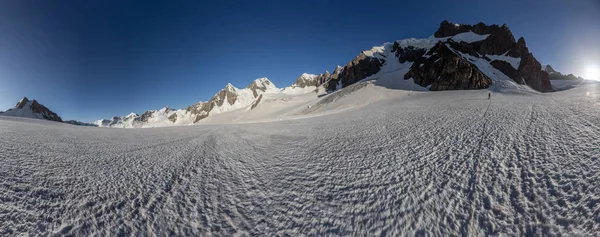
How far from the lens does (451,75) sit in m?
40.0

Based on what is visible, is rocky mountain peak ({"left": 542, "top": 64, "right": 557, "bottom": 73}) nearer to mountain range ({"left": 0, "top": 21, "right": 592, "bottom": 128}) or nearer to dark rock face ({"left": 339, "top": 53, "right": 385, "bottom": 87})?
mountain range ({"left": 0, "top": 21, "right": 592, "bottom": 128})

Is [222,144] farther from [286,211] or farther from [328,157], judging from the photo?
[286,211]

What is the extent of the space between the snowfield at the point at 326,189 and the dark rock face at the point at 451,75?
37215 millimetres

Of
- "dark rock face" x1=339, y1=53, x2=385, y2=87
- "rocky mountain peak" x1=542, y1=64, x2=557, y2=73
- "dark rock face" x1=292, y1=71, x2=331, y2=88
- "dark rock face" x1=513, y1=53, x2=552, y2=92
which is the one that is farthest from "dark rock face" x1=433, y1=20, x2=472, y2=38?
"rocky mountain peak" x1=542, y1=64, x2=557, y2=73

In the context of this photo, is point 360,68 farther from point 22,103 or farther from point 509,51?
point 22,103

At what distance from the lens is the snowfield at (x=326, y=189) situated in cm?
336

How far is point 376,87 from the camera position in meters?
48.6

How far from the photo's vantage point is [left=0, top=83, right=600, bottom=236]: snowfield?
3.36 metres

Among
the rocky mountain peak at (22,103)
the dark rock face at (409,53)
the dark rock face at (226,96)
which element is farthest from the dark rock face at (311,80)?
the rocky mountain peak at (22,103)

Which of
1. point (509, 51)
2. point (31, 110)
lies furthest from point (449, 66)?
point (31, 110)

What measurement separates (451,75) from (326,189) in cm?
4739

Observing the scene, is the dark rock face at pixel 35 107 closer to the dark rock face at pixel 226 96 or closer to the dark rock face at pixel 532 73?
the dark rock face at pixel 226 96

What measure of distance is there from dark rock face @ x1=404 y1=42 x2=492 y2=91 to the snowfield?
3722cm

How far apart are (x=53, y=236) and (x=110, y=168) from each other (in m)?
3.20
